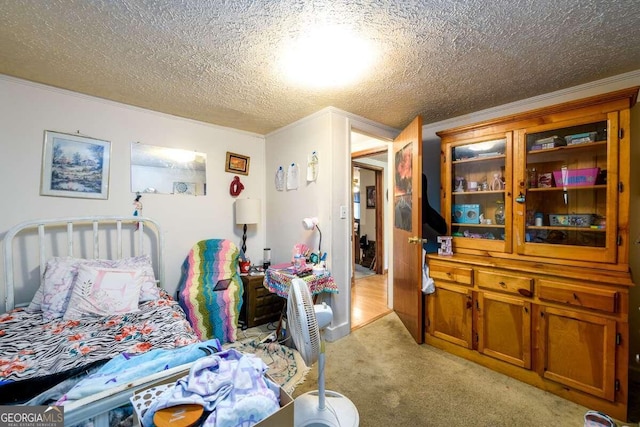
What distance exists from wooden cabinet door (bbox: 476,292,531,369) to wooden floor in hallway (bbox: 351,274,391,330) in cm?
121

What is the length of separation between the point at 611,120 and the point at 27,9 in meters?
3.52

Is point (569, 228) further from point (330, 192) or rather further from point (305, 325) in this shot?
point (305, 325)

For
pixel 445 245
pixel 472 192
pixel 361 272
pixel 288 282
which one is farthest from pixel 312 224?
pixel 361 272

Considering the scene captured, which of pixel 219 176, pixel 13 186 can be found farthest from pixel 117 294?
pixel 219 176

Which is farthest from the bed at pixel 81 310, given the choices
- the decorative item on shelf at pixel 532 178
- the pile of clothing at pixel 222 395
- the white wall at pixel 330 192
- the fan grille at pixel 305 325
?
the decorative item on shelf at pixel 532 178

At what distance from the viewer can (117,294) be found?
6.14 feet

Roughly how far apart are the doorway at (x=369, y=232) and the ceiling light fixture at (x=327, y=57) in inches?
43.9

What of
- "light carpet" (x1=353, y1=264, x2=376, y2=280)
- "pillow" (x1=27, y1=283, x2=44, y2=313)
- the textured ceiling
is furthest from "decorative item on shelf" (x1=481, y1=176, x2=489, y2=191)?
"pillow" (x1=27, y1=283, x2=44, y2=313)

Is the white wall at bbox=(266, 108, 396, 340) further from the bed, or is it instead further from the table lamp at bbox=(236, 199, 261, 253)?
the bed

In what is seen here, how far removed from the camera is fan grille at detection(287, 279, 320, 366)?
48.3 inches

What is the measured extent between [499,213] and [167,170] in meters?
3.33

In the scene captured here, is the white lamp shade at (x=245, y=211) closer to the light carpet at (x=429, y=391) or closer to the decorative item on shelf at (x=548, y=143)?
the light carpet at (x=429, y=391)

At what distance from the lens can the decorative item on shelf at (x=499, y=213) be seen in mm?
2283

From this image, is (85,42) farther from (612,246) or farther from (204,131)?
(612,246)
